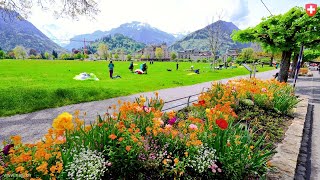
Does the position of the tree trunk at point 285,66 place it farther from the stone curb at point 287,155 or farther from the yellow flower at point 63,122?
the yellow flower at point 63,122

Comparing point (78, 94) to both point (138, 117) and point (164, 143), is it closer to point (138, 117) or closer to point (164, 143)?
point (138, 117)

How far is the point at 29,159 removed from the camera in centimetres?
239

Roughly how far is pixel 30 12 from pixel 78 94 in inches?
191

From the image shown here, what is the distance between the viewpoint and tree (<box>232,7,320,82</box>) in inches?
543

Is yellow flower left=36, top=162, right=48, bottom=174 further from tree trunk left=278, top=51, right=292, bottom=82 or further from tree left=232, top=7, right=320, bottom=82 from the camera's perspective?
tree trunk left=278, top=51, right=292, bottom=82

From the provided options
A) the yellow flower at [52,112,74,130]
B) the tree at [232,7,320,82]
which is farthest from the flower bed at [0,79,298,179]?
the tree at [232,7,320,82]

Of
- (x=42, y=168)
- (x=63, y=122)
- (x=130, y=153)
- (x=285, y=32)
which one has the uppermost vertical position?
(x=285, y=32)

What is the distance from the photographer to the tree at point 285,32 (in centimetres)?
1378

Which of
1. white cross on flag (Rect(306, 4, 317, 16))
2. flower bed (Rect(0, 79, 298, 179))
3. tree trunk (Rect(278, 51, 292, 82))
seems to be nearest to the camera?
flower bed (Rect(0, 79, 298, 179))

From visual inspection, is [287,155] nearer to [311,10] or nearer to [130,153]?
[130,153]

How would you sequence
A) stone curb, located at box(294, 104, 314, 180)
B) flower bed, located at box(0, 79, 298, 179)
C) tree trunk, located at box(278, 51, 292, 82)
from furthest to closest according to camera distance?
tree trunk, located at box(278, 51, 292, 82) → stone curb, located at box(294, 104, 314, 180) → flower bed, located at box(0, 79, 298, 179)

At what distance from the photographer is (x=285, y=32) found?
1472 centimetres

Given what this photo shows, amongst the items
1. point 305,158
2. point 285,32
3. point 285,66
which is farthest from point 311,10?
point 305,158

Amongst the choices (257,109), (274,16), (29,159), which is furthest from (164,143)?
(274,16)
